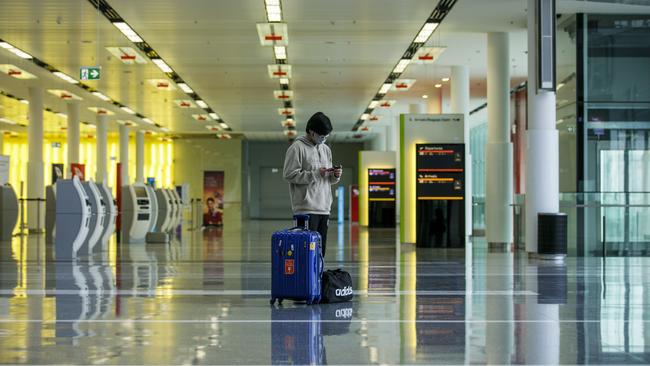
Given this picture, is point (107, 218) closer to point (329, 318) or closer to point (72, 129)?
point (329, 318)

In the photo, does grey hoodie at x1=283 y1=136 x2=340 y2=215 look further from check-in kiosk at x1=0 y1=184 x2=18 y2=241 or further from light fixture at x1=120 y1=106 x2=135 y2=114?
light fixture at x1=120 y1=106 x2=135 y2=114

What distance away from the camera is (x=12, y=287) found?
33.6 ft

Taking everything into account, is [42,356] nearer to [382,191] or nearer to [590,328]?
[590,328]

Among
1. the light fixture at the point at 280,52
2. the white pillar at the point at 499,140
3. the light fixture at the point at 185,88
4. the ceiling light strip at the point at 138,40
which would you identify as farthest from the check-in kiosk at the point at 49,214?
the white pillar at the point at 499,140

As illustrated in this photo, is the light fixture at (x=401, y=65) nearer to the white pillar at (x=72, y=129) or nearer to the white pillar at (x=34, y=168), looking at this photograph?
the white pillar at (x=34, y=168)

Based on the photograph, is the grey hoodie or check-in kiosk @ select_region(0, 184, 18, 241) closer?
the grey hoodie

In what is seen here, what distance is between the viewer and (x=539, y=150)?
17.1 m

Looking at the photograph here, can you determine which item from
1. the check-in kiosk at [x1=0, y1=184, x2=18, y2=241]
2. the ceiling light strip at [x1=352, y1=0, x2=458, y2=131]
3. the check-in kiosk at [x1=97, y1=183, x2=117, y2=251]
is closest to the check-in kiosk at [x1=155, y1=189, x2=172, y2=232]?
the check-in kiosk at [x1=0, y1=184, x2=18, y2=241]

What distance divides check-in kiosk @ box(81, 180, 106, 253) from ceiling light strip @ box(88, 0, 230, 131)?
3.62 m

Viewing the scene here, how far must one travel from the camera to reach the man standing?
8.52 m

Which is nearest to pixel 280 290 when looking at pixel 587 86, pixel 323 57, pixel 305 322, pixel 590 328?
pixel 305 322

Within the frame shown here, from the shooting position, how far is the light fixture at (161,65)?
25484mm

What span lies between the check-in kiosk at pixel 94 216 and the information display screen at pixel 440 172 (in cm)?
705

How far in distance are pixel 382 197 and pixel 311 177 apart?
3116 cm
